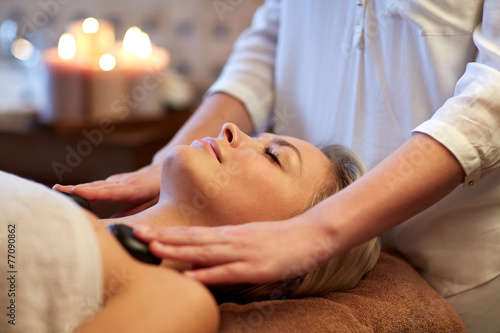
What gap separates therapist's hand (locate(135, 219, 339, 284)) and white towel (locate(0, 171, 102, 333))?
98 millimetres

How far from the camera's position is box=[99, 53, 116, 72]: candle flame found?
1971 mm

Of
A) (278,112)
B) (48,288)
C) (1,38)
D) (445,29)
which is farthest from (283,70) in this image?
(1,38)

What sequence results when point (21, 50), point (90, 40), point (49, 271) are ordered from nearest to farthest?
point (49, 271)
point (90, 40)
point (21, 50)

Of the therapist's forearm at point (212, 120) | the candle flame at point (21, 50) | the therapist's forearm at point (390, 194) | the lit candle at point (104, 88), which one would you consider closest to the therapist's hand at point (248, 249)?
the therapist's forearm at point (390, 194)

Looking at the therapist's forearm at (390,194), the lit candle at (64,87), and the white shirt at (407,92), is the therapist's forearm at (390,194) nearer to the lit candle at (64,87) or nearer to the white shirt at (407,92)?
the white shirt at (407,92)

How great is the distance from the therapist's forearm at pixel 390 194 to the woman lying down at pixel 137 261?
183 mm

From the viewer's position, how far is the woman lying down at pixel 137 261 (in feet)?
2.33

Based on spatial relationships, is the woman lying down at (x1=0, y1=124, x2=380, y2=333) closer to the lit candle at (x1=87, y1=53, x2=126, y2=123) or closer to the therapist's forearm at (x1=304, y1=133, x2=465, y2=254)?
the therapist's forearm at (x1=304, y1=133, x2=465, y2=254)

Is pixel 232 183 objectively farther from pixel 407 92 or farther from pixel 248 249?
pixel 407 92

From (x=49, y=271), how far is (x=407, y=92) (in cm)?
78

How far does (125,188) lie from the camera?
110 centimetres

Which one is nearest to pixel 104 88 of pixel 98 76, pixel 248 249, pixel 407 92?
pixel 98 76

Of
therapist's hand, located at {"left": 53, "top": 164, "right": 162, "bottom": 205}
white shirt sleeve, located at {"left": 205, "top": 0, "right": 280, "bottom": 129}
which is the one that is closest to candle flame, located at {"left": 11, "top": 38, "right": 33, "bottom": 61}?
white shirt sleeve, located at {"left": 205, "top": 0, "right": 280, "bottom": 129}

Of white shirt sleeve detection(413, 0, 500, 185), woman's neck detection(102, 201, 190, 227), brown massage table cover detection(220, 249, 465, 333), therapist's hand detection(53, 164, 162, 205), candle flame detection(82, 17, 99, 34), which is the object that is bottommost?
brown massage table cover detection(220, 249, 465, 333)
